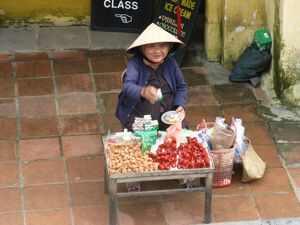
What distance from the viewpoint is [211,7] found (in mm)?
9023

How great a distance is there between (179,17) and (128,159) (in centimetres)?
306

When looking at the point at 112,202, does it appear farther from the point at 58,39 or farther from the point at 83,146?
the point at 58,39

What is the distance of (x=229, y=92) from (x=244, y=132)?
0.88m

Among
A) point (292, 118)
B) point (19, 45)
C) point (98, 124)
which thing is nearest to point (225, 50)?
point (292, 118)

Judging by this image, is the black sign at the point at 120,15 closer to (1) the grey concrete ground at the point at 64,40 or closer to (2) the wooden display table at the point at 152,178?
(1) the grey concrete ground at the point at 64,40

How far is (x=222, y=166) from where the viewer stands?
23.3 ft

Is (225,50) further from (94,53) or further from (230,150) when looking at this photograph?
(230,150)

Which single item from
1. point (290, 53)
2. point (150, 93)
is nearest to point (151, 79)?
point (150, 93)

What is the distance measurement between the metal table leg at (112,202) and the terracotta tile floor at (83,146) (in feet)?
0.67

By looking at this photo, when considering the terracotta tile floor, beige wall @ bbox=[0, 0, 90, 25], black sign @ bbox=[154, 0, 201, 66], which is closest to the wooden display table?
the terracotta tile floor

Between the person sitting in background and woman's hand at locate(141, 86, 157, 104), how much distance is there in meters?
0.04

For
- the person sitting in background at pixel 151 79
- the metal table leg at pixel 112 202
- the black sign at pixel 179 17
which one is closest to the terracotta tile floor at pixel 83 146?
the metal table leg at pixel 112 202

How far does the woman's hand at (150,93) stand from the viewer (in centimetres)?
651

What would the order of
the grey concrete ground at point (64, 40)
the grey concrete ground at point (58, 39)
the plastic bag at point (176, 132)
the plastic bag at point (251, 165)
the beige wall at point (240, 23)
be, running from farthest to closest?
1. the grey concrete ground at point (58, 39)
2. the grey concrete ground at point (64, 40)
3. the beige wall at point (240, 23)
4. the plastic bag at point (251, 165)
5. the plastic bag at point (176, 132)
